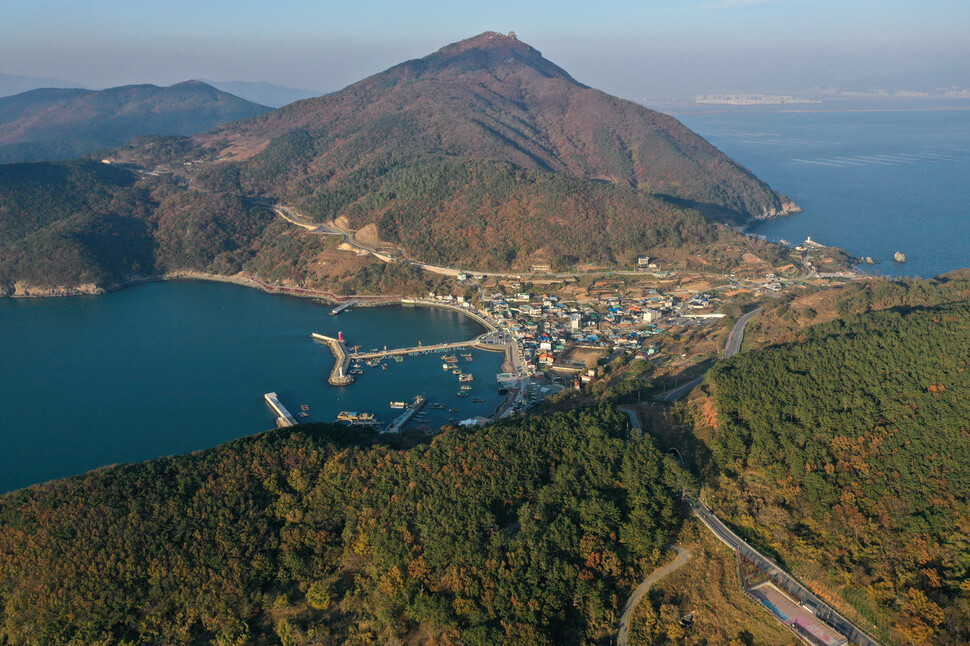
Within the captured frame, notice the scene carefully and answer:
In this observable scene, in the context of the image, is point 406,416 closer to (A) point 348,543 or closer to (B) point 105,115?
(A) point 348,543

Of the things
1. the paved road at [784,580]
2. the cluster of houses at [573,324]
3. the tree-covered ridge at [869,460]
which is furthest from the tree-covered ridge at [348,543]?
the cluster of houses at [573,324]

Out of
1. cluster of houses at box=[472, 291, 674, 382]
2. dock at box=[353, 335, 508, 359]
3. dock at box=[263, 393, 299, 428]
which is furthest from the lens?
dock at box=[353, 335, 508, 359]

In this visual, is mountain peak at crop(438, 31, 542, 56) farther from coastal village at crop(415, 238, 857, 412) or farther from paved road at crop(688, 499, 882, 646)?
paved road at crop(688, 499, 882, 646)

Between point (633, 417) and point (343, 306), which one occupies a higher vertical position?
point (633, 417)

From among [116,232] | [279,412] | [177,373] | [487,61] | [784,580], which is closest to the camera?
[784,580]

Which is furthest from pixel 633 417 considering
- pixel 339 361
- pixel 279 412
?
pixel 339 361

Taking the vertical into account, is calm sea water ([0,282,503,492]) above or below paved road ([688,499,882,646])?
below

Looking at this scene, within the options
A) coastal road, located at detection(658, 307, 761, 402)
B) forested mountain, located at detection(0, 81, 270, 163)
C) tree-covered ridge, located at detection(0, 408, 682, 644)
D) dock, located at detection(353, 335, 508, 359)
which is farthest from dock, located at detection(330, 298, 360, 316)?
forested mountain, located at detection(0, 81, 270, 163)

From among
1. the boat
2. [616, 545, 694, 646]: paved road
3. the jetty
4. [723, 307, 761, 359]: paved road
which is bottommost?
the boat
